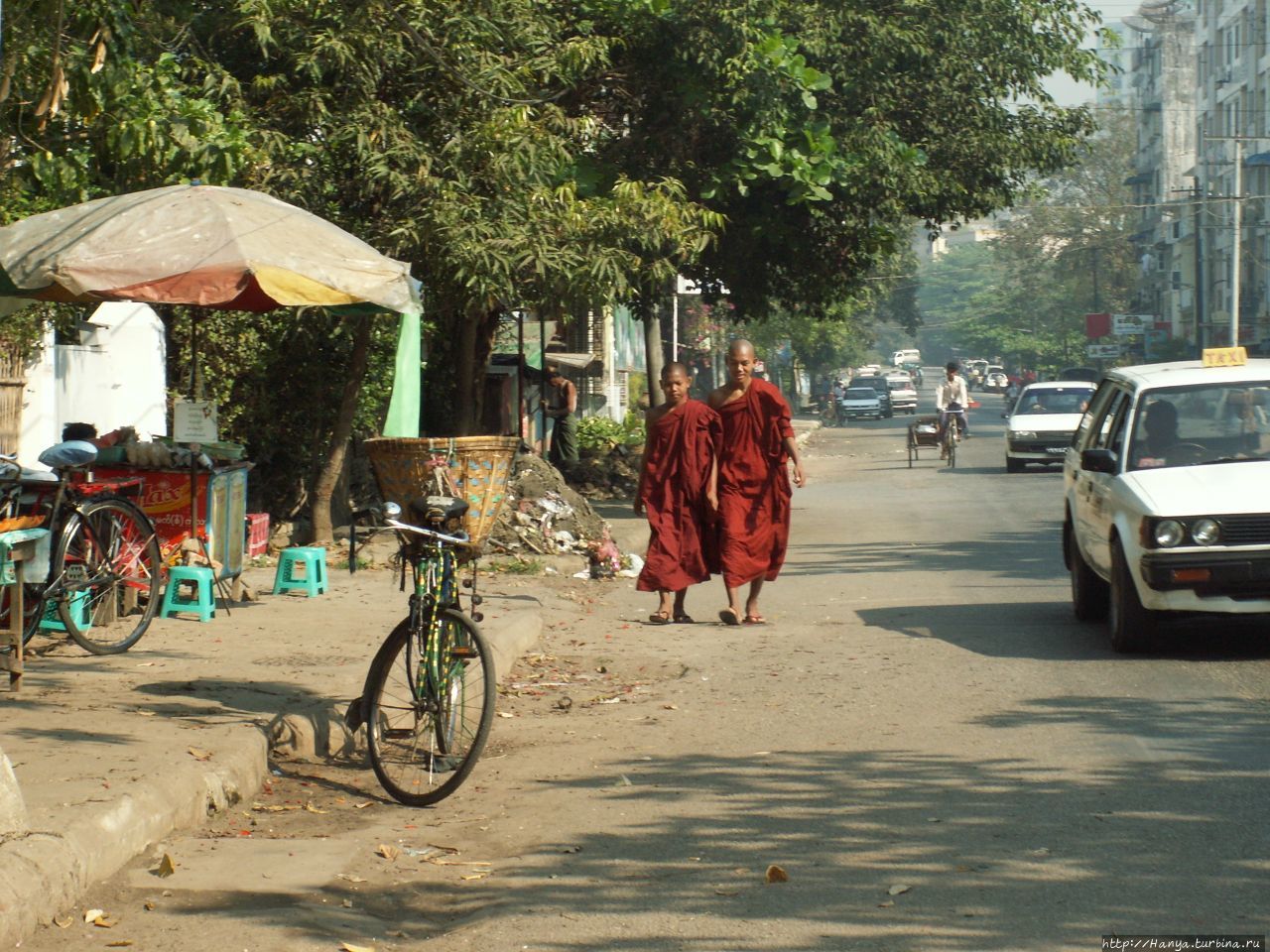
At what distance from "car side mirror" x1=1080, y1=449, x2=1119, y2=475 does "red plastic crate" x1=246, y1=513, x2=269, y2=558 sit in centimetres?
575

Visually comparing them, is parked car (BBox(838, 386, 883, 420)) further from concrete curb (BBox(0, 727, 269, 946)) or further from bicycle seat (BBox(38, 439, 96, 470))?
concrete curb (BBox(0, 727, 269, 946))

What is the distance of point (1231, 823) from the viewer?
5.43 meters

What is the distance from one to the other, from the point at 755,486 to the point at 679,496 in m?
0.54

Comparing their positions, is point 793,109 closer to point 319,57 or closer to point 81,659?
point 319,57

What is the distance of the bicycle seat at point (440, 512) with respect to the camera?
6.48m

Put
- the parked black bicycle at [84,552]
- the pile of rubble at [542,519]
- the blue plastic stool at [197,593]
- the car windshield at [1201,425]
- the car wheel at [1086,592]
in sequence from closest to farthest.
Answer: the parked black bicycle at [84,552], the car windshield at [1201,425], the blue plastic stool at [197,593], the car wheel at [1086,592], the pile of rubble at [542,519]

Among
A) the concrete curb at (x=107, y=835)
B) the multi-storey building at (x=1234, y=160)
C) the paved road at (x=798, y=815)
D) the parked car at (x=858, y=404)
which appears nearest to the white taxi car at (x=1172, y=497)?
the paved road at (x=798, y=815)

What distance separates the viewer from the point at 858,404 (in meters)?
62.6

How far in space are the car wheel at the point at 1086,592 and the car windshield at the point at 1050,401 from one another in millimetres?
19011

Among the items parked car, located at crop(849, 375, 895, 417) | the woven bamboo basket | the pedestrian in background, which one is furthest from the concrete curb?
parked car, located at crop(849, 375, 895, 417)

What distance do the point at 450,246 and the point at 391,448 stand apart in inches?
109

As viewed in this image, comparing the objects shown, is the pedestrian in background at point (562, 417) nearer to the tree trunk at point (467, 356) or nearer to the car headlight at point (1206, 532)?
the tree trunk at point (467, 356)

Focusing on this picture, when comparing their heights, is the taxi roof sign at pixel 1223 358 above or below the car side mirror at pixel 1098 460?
above

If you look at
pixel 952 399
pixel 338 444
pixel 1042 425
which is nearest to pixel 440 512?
pixel 338 444
